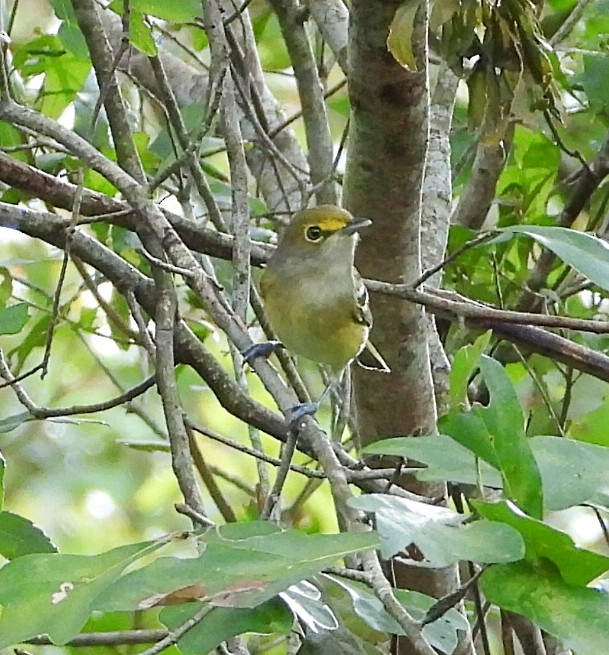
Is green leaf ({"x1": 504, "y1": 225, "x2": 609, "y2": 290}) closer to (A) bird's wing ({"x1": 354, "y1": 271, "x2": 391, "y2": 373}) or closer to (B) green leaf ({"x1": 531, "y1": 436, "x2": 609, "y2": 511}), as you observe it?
(B) green leaf ({"x1": 531, "y1": 436, "x2": 609, "y2": 511})

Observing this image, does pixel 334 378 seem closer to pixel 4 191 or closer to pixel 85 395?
pixel 4 191

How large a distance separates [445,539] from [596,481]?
0.20 meters

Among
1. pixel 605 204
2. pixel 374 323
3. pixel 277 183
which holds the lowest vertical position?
pixel 374 323

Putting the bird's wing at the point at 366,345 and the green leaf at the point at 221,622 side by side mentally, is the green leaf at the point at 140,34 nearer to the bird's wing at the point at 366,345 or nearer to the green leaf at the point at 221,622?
the bird's wing at the point at 366,345

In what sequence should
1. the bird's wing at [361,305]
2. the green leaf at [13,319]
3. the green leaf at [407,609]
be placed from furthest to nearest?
the bird's wing at [361,305] → the green leaf at [13,319] → the green leaf at [407,609]

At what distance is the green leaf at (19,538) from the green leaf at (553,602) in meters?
0.71

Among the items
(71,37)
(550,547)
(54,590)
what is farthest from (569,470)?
(71,37)

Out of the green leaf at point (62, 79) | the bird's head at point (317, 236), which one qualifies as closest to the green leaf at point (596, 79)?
the bird's head at point (317, 236)

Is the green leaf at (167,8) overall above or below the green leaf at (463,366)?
above

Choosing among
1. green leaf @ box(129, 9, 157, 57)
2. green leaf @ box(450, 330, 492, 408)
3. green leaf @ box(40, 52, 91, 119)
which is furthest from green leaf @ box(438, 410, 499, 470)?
green leaf @ box(40, 52, 91, 119)

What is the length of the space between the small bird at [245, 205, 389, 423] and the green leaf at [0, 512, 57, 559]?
0.69 m

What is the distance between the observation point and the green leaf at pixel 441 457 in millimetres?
904

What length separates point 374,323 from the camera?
5.90 feet

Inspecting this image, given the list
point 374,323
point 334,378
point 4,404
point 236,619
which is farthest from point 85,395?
point 236,619
